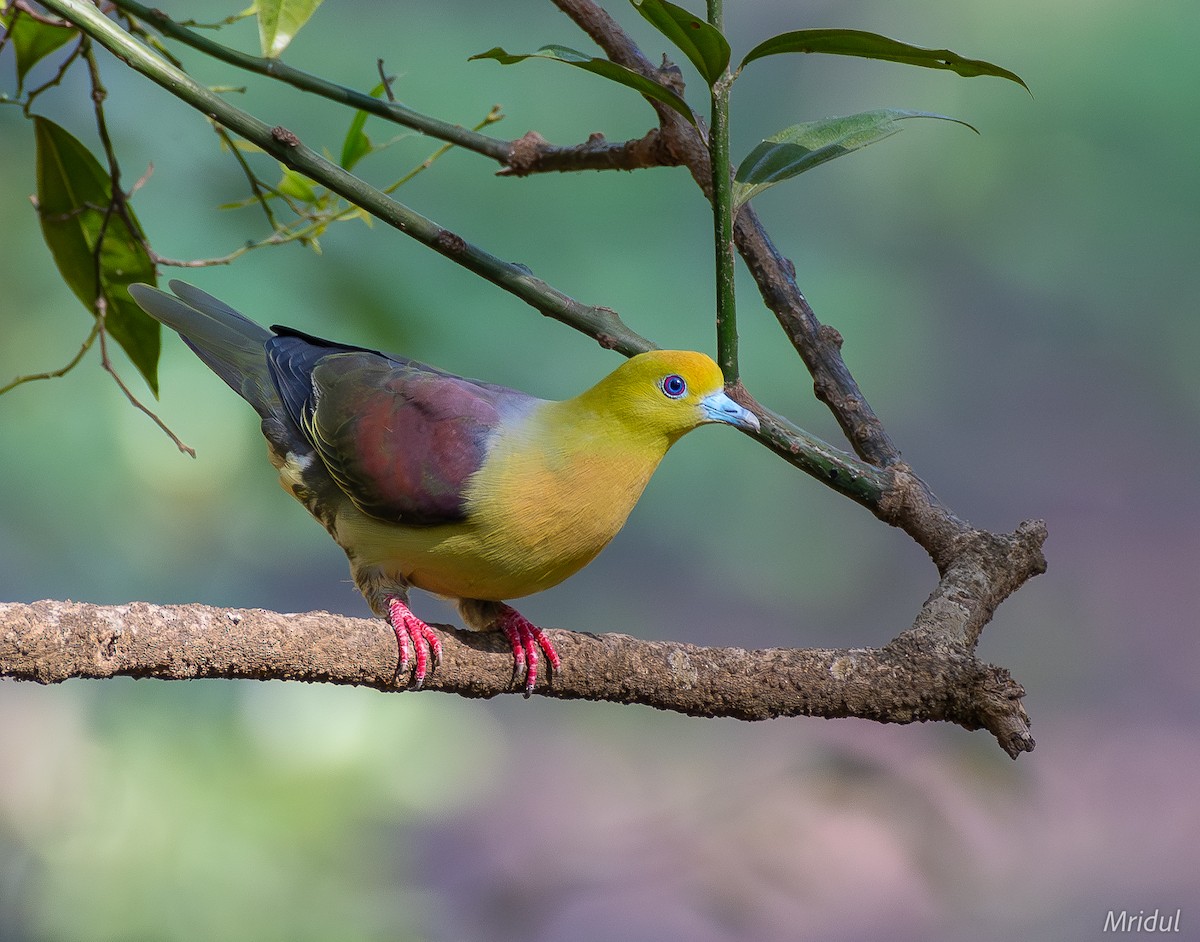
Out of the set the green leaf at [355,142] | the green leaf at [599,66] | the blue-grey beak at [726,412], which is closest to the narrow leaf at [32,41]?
the green leaf at [355,142]

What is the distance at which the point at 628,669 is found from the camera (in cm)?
158

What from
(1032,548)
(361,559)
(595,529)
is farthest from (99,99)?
(1032,548)

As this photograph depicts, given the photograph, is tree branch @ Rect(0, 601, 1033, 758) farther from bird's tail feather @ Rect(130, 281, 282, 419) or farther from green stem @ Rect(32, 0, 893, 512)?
bird's tail feather @ Rect(130, 281, 282, 419)

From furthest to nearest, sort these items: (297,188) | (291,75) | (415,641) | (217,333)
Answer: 1. (297,188)
2. (217,333)
3. (291,75)
4. (415,641)

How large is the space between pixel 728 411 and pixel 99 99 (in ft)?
4.27

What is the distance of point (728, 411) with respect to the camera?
5.48 feet

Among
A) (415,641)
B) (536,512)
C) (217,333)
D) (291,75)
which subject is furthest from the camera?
(217,333)

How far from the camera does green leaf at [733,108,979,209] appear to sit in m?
1.61

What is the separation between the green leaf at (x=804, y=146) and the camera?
161 centimetres

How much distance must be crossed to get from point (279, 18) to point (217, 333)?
825mm

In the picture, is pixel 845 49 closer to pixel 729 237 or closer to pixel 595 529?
pixel 729 237

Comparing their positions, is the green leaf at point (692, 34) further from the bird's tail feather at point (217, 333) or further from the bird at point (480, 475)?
the bird's tail feather at point (217, 333)

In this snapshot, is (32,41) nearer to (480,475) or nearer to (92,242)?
(92,242)

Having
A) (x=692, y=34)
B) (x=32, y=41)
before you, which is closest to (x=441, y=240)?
(x=692, y=34)
